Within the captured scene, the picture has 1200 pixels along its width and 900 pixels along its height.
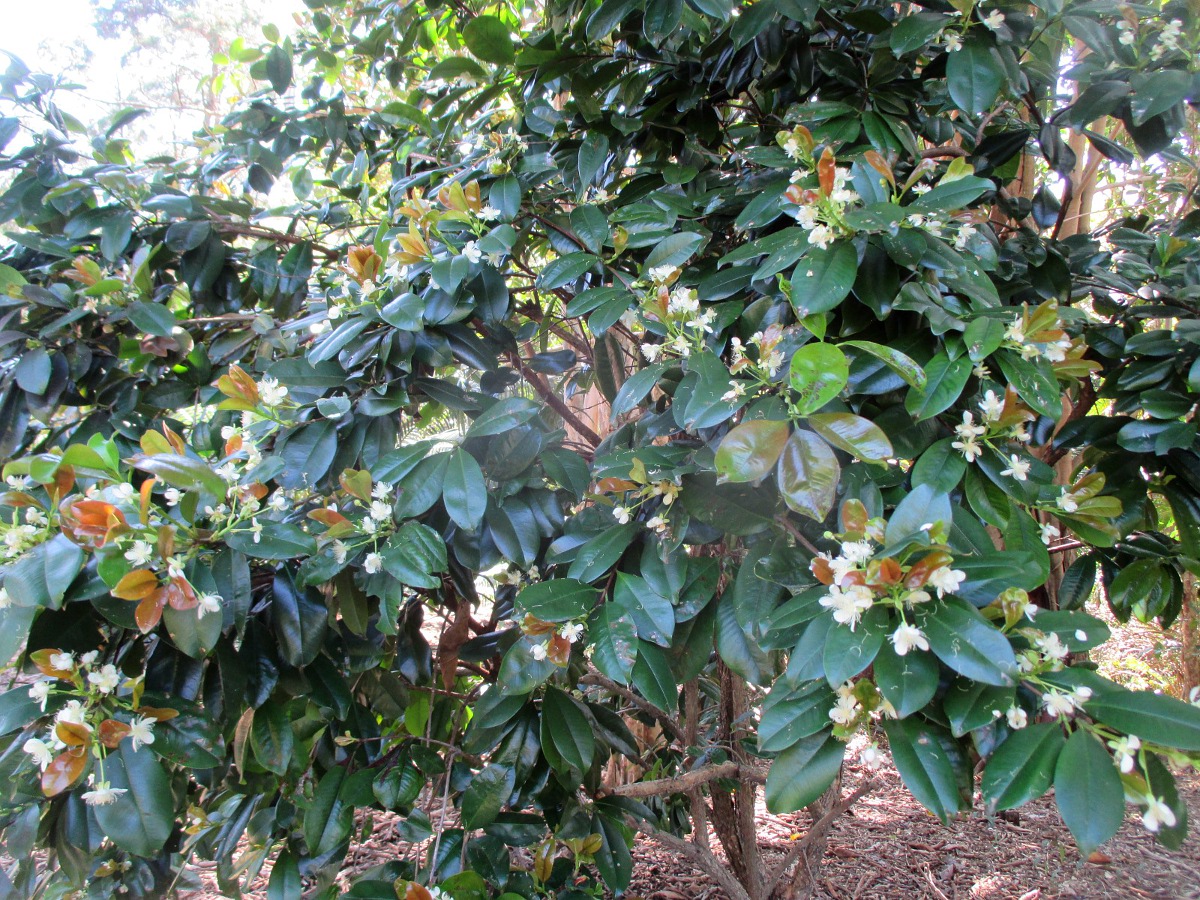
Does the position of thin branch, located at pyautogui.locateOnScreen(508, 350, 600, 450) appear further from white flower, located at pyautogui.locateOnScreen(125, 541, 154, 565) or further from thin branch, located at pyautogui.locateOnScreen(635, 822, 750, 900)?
thin branch, located at pyautogui.locateOnScreen(635, 822, 750, 900)

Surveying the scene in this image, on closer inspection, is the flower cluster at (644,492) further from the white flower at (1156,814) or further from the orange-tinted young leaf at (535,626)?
the white flower at (1156,814)

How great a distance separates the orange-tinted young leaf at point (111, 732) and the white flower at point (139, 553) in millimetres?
157

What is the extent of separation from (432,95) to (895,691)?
135 cm

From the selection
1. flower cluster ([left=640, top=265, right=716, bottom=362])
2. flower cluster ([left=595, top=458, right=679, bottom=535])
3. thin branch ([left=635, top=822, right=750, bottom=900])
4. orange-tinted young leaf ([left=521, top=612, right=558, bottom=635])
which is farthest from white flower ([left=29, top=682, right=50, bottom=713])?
thin branch ([left=635, top=822, right=750, bottom=900])

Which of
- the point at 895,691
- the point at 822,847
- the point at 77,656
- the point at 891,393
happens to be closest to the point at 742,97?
the point at 891,393

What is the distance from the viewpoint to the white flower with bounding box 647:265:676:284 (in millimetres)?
724

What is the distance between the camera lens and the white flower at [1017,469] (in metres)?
0.62

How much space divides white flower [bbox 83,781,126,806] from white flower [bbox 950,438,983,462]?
0.80 metres

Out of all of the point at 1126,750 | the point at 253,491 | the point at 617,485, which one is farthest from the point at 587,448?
the point at 1126,750

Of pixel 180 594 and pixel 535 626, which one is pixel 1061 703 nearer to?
pixel 535 626

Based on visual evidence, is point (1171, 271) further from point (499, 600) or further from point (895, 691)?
point (499, 600)

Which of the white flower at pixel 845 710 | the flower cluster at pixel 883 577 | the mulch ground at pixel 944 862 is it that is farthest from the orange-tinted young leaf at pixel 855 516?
the mulch ground at pixel 944 862

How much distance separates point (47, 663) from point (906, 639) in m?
0.72

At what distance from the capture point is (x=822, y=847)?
1611 mm
